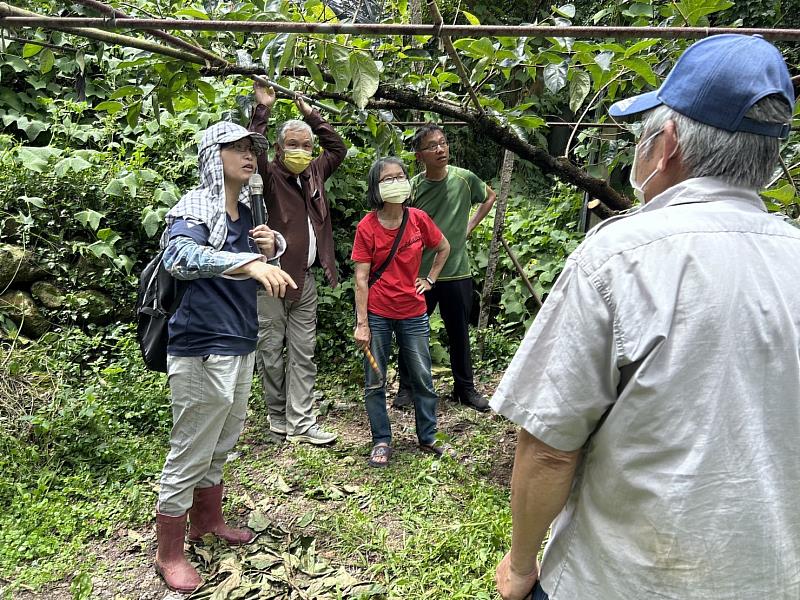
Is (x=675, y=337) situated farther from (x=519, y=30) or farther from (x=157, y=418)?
(x=157, y=418)

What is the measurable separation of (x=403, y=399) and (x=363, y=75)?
120 inches

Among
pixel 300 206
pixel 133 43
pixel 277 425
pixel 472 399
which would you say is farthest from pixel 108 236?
pixel 472 399

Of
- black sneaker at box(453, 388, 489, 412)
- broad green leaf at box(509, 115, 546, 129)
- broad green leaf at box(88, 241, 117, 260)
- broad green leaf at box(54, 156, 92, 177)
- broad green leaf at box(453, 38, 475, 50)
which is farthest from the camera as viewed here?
broad green leaf at box(54, 156, 92, 177)

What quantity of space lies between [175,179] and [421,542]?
4459 mm

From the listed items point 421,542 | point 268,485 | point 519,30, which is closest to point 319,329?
point 268,485

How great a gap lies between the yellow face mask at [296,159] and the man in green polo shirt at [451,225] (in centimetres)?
81

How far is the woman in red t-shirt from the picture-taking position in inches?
153

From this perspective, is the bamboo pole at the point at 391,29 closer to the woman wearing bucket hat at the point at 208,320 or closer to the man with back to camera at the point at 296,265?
the woman wearing bucket hat at the point at 208,320

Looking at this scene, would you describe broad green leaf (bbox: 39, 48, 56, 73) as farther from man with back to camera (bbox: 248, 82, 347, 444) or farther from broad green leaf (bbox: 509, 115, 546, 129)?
broad green leaf (bbox: 509, 115, 546, 129)

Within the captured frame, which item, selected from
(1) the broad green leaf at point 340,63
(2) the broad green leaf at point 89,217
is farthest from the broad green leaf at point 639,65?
(2) the broad green leaf at point 89,217

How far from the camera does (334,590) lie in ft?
9.35

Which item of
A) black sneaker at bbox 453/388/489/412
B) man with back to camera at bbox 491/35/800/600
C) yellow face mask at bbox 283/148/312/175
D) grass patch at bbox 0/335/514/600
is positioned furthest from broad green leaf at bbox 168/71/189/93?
black sneaker at bbox 453/388/489/412

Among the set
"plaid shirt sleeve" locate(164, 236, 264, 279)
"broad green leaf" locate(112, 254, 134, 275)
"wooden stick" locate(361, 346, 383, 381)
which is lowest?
"wooden stick" locate(361, 346, 383, 381)

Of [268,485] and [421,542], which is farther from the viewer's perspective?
[268,485]
